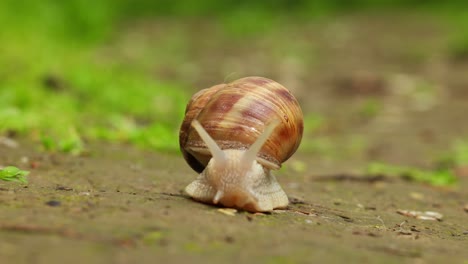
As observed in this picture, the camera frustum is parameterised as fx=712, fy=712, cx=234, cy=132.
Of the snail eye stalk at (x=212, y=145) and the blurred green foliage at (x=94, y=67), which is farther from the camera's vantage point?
the blurred green foliage at (x=94, y=67)

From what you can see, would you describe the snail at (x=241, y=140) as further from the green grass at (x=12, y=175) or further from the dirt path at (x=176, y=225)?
the green grass at (x=12, y=175)

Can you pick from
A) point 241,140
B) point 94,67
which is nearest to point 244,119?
point 241,140

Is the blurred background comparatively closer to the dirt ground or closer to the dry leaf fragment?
the dirt ground

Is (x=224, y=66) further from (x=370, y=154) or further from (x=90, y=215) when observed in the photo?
(x=90, y=215)

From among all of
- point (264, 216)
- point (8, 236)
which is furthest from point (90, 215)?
point (264, 216)

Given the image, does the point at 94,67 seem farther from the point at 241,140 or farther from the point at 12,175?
the point at 241,140

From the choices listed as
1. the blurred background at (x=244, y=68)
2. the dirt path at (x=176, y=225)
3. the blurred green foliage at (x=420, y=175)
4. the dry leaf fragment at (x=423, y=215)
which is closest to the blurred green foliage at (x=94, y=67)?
the blurred background at (x=244, y=68)
